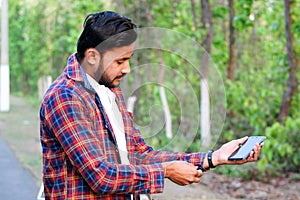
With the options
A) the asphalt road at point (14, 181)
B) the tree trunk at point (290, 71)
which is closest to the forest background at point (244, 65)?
the tree trunk at point (290, 71)

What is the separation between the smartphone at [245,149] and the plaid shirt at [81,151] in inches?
12.5

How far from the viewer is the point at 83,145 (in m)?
2.45

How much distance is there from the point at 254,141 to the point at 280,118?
8.10 meters

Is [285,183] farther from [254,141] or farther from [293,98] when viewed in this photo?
[254,141]

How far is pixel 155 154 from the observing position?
293 centimetres

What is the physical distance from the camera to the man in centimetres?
246

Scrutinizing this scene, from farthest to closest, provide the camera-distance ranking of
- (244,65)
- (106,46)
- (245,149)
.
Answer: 1. (244,65)
2. (245,149)
3. (106,46)

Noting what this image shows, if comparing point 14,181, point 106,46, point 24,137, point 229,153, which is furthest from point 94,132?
point 24,137

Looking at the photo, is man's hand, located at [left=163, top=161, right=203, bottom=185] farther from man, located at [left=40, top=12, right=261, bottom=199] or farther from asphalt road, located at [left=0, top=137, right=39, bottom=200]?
asphalt road, located at [left=0, top=137, right=39, bottom=200]

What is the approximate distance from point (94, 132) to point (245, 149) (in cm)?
63

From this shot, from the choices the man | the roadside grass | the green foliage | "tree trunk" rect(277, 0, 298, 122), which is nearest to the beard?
the man

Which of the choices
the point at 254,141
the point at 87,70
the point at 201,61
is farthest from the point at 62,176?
the point at 201,61

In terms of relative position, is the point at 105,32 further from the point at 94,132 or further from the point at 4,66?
the point at 4,66

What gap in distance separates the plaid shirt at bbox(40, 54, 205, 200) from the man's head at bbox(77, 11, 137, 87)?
61mm
